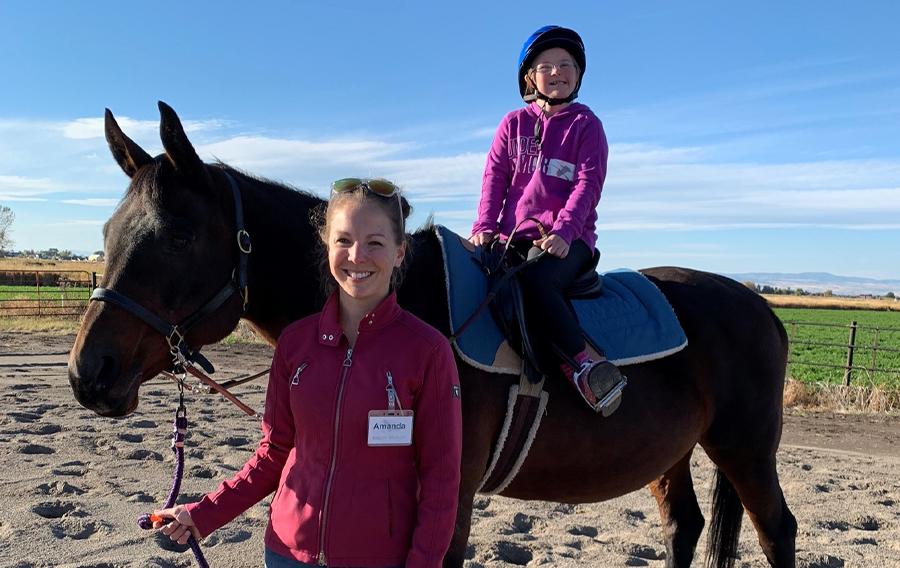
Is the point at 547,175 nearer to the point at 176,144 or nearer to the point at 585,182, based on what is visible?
the point at 585,182

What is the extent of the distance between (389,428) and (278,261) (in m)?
1.05

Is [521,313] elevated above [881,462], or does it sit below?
above

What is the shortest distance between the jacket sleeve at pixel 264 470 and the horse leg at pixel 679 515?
267 cm

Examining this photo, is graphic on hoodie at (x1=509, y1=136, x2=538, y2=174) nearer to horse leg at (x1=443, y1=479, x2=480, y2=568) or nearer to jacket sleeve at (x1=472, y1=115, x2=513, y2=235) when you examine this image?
jacket sleeve at (x1=472, y1=115, x2=513, y2=235)

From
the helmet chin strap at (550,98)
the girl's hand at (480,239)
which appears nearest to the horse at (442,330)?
the girl's hand at (480,239)

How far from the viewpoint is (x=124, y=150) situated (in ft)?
7.66

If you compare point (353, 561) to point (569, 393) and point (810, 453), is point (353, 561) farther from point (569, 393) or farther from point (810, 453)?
point (810, 453)

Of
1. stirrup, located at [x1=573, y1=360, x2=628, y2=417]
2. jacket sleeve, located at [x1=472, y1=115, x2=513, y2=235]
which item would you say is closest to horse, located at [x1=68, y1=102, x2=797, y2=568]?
stirrup, located at [x1=573, y1=360, x2=628, y2=417]

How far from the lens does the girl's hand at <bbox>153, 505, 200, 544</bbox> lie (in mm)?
1742

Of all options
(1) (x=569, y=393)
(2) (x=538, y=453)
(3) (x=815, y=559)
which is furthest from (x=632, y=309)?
Answer: (3) (x=815, y=559)

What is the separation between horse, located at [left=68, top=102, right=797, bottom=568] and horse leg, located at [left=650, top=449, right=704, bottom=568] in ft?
1.06

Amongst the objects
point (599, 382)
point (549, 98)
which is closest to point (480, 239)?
point (549, 98)

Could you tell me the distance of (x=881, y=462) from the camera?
7.02m

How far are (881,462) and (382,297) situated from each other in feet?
24.8
